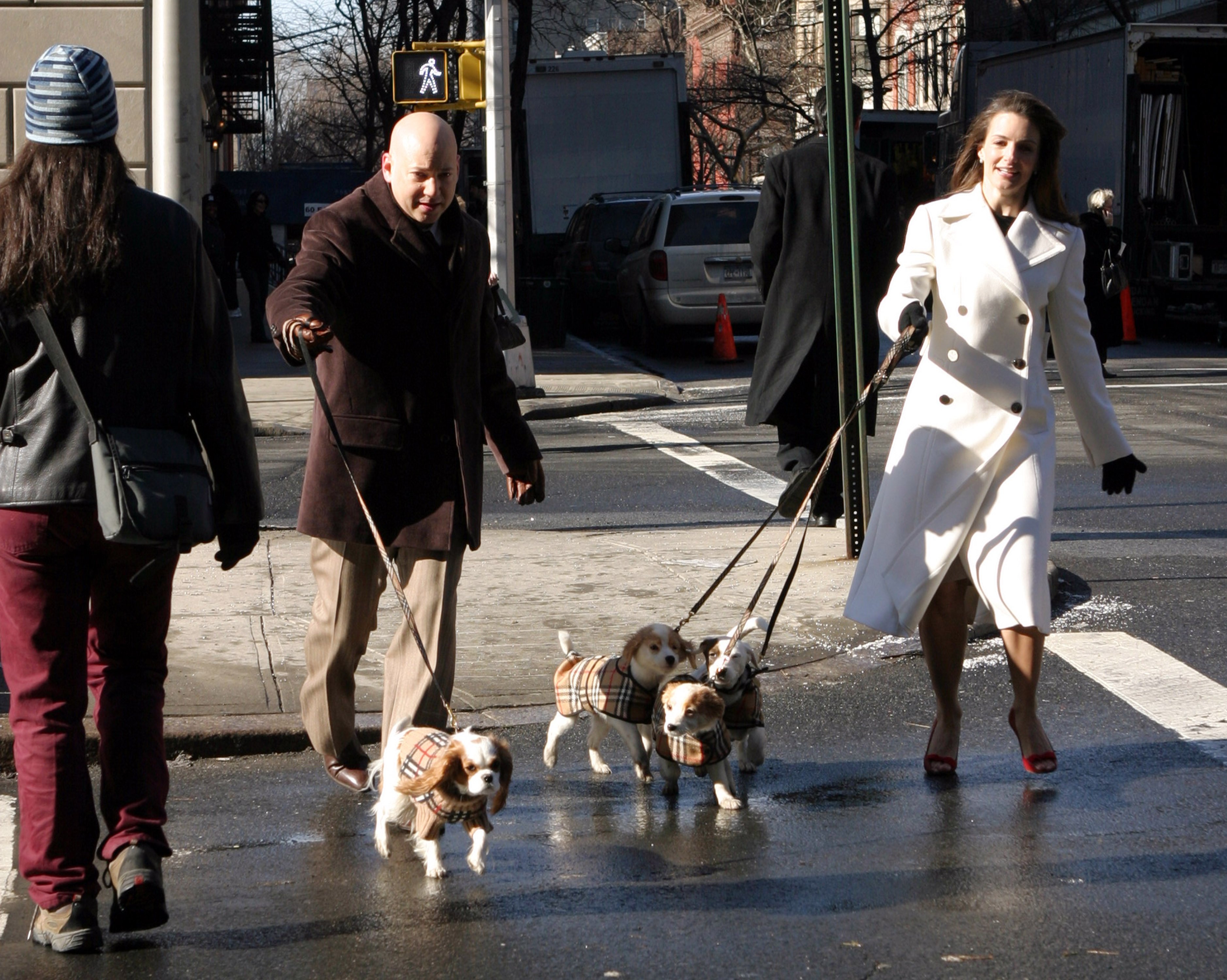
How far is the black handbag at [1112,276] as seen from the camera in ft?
51.3

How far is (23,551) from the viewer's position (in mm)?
3850

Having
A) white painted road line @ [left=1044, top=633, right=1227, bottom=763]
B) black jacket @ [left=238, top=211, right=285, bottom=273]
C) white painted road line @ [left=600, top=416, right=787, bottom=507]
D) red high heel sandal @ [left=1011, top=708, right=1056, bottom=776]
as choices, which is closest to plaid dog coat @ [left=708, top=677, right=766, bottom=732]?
red high heel sandal @ [left=1011, top=708, right=1056, bottom=776]

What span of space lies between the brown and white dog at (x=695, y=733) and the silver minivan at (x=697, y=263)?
15.8 metres

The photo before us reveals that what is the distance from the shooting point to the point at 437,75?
16672mm

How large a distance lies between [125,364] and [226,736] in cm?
218

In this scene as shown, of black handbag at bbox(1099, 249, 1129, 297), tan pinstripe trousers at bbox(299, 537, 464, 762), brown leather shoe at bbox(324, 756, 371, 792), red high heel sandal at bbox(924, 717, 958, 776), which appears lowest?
red high heel sandal at bbox(924, 717, 958, 776)

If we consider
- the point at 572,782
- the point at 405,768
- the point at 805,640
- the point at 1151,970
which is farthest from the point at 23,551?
the point at 805,640

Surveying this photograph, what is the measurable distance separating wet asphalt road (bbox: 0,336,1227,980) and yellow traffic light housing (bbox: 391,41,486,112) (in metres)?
10.8

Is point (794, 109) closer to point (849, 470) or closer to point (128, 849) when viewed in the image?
point (849, 470)

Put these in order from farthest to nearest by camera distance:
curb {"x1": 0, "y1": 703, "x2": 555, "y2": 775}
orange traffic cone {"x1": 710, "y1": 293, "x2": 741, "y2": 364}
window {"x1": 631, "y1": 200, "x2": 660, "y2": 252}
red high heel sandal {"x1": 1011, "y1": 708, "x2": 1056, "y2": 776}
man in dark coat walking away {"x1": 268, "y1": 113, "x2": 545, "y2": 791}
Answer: window {"x1": 631, "y1": 200, "x2": 660, "y2": 252} < orange traffic cone {"x1": 710, "y1": 293, "x2": 741, "y2": 364} < curb {"x1": 0, "y1": 703, "x2": 555, "y2": 775} < red high heel sandal {"x1": 1011, "y1": 708, "x2": 1056, "y2": 776} < man in dark coat walking away {"x1": 268, "y1": 113, "x2": 545, "y2": 791}

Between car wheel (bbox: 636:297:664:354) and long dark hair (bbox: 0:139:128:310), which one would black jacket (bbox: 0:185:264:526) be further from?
car wheel (bbox: 636:297:664:354)

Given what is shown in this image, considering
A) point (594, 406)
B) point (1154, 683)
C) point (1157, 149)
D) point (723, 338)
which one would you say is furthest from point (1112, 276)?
point (1154, 683)

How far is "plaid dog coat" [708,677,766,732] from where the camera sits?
5.27 m

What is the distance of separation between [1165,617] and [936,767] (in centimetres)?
269
